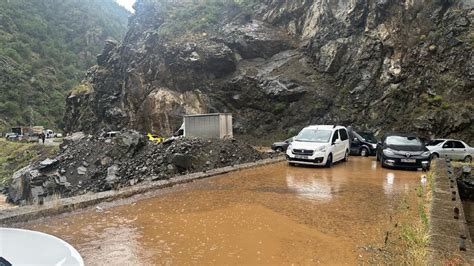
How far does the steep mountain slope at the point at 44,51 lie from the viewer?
75562mm

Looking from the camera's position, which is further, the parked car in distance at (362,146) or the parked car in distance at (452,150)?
the parked car in distance at (362,146)

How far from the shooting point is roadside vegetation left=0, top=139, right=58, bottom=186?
36688mm

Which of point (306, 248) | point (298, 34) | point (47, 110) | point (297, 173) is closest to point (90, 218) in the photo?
point (306, 248)

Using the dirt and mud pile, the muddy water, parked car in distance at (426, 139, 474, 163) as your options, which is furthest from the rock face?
the muddy water

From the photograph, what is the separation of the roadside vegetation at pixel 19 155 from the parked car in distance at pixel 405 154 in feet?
105

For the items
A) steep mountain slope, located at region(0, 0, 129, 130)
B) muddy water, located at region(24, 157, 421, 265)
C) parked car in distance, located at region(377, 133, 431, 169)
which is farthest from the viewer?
steep mountain slope, located at region(0, 0, 129, 130)

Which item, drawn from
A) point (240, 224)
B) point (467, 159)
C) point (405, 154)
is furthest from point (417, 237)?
point (467, 159)

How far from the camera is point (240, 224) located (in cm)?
674

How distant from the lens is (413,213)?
7309 mm

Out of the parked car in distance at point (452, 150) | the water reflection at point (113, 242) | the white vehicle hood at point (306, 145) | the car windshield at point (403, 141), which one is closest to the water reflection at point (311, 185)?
the white vehicle hood at point (306, 145)

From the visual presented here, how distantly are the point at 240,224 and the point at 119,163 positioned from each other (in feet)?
47.5

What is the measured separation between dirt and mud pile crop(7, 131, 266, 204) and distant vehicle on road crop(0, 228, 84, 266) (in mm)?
13283

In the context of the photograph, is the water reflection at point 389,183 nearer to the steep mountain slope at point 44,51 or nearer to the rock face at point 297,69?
the rock face at point 297,69

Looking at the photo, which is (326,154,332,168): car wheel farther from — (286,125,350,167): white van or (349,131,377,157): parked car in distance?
(349,131,377,157): parked car in distance
